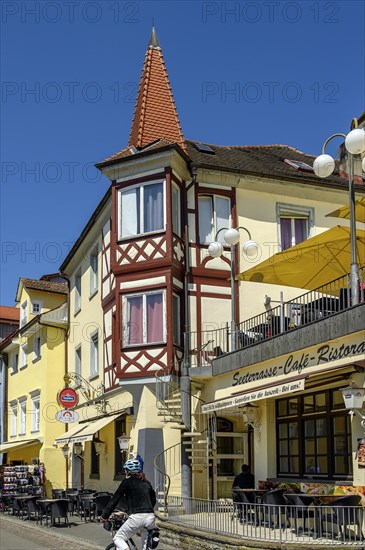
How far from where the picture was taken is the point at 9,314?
4831 centimetres

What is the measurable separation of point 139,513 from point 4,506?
17.9 m

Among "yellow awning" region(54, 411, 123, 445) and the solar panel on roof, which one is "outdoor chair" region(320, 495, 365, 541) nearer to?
"yellow awning" region(54, 411, 123, 445)

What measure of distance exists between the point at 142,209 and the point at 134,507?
13.2 m

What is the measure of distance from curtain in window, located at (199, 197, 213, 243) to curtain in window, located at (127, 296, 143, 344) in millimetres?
2652

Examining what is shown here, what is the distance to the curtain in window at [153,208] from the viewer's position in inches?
867

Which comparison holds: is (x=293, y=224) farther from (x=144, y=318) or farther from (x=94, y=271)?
(x=94, y=271)

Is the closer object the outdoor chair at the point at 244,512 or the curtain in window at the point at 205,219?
the outdoor chair at the point at 244,512

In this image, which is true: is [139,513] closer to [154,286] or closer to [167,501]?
[167,501]

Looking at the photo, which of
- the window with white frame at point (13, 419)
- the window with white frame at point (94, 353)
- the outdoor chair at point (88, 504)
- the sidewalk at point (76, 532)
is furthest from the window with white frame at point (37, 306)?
the outdoor chair at point (88, 504)

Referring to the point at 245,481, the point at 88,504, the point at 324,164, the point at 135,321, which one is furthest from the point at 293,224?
the point at 324,164

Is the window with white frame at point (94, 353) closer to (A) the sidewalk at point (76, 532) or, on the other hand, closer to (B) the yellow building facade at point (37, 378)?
(B) the yellow building facade at point (37, 378)

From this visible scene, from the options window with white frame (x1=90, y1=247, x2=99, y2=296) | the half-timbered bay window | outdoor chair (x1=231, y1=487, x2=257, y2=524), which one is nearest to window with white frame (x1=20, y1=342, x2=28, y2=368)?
window with white frame (x1=90, y1=247, x2=99, y2=296)

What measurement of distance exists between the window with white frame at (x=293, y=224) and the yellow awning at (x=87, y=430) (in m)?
7.18

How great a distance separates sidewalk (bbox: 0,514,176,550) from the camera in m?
16.0
